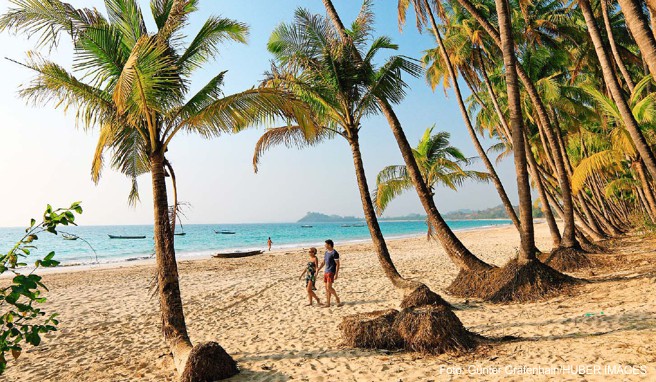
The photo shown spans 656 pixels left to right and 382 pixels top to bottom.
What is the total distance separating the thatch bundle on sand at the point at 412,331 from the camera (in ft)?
16.4

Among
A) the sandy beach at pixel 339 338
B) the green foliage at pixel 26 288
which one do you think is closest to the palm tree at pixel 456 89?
the sandy beach at pixel 339 338

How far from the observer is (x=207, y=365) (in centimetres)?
478

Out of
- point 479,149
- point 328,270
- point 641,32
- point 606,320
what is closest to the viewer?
point 641,32

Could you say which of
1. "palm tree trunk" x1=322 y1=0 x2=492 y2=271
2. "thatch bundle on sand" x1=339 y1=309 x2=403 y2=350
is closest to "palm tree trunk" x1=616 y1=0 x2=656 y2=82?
"thatch bundle on sand" x1=339 y1=309 x2=403 y2=350

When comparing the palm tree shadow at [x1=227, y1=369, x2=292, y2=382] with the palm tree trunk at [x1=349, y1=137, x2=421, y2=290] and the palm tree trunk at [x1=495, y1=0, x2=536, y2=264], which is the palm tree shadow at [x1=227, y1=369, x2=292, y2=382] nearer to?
the palm tree trunk at [x1=349, y1=137, x2=421, y2=290]

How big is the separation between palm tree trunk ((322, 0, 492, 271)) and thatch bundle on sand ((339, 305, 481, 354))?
3.57 metres

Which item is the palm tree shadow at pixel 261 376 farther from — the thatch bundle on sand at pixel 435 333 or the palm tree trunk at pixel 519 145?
the palm tree trunk at pixel 519 145

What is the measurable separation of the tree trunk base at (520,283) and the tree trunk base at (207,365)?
18.1 feet

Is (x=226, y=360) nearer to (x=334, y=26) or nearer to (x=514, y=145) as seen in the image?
(x=514, y=145)

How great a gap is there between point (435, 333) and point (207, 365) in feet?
10.1

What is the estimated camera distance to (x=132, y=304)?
10.9 m

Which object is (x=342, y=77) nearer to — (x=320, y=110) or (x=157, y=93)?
(x=320, y=110)

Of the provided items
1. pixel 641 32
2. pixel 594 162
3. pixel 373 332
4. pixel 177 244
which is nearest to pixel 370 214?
pixel 373 332

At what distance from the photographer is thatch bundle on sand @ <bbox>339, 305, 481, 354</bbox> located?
5004 millimetres
